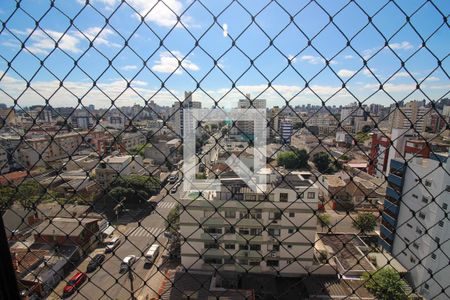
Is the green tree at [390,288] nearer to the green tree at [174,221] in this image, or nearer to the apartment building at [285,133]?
the apartment building at [285,133]

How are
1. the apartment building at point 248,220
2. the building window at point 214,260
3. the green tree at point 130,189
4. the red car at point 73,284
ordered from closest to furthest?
1. the red car at point 73,284
2. the apartment building at point 248,220
3. the building window at point 214,260
4. the green tree at point 130,189

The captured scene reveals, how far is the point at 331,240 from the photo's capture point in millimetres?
7234

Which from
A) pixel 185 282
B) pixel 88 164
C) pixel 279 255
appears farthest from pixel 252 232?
pixel 88 164

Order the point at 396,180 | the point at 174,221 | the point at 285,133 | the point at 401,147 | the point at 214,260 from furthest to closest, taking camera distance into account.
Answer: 1. the point at 401,147
2. the point at 396,180
3. the point at 214,260
4. the point at 285,133
5. the point at 174,221

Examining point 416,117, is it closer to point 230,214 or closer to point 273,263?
point 273,263

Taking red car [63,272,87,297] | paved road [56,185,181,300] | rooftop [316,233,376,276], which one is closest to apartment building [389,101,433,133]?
red car [63,272,87,297]

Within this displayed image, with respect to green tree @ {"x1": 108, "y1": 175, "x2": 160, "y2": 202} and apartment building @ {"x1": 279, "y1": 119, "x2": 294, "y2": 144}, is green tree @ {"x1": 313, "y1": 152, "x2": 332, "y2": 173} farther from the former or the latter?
apartment building @ {"x1": 279, "y1": 119, "x2": 294, "y2": 144}

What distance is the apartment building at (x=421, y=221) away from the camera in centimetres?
408

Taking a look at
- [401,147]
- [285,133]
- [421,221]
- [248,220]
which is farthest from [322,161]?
[285,133]

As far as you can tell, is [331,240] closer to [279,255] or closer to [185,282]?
[279,255]

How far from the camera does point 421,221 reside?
193 inches

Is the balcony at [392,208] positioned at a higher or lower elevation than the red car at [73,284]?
lower

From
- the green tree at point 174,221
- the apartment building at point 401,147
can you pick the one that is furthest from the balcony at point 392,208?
the green tree at point 174,221

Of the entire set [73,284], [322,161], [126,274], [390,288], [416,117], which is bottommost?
[126,274]
